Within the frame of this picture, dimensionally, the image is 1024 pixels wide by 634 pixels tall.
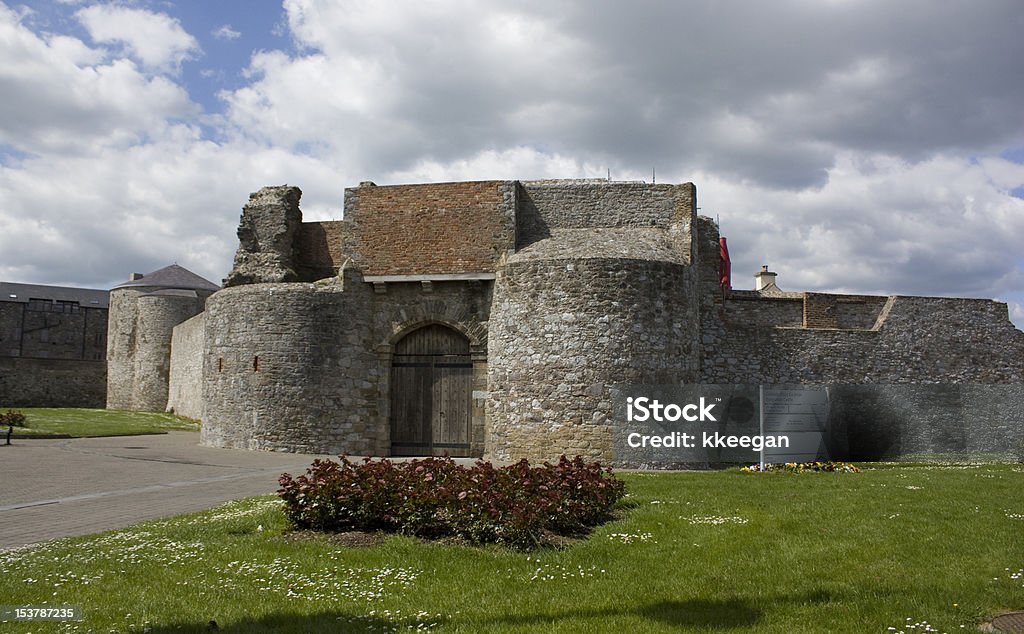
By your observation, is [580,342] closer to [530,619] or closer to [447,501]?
[447,501]

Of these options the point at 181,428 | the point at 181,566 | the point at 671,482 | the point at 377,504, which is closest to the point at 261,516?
the point at 377,504

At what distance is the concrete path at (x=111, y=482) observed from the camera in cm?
970

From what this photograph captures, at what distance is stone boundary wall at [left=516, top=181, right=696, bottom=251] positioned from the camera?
786 inches

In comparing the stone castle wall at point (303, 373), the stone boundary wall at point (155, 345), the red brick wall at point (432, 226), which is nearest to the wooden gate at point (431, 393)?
the stone castle wall at point (303, 373)

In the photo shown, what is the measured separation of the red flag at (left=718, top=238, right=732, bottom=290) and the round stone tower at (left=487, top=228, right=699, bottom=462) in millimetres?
3132

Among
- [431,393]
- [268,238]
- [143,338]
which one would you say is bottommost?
[431,393]

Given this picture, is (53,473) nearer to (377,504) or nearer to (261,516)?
(261,516)

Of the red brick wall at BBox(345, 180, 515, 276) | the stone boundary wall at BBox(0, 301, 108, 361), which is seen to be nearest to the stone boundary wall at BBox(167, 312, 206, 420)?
the red brick wall at BBox(345, 180, 515, 276)

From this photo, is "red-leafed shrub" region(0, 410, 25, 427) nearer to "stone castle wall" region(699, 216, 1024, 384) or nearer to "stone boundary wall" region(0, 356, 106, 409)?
"stone castle wall" region(699, 216, 1024, 384)

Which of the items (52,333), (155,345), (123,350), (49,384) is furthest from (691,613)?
(52,333)

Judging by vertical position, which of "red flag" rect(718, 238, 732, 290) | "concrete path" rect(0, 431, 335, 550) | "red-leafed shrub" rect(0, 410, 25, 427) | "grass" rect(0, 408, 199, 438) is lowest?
"concrete path" rect(0, 431, 335, 550)

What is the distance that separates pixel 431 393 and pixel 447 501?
11.7 meters

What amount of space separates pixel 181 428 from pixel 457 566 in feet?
85.8

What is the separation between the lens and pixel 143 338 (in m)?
43.9
